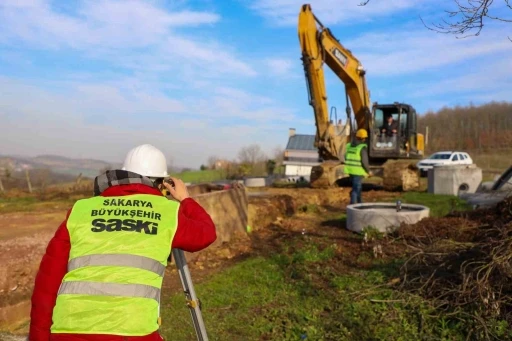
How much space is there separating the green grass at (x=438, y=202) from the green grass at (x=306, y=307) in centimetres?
524

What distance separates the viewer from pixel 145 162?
281 cm

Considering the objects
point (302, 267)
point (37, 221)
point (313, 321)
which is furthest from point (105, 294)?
point (37, 221)

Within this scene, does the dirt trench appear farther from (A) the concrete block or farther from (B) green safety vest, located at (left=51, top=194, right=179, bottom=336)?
(A) the concrete block

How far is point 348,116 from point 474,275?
12.7m

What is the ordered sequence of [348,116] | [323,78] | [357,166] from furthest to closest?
[348,116], [323,78], [357,166]

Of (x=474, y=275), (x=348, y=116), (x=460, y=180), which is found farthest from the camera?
(x=348, y=116)

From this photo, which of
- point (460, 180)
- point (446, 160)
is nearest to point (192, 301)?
point (460, 180)

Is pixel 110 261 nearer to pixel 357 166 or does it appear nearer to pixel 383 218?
pixel 383 218

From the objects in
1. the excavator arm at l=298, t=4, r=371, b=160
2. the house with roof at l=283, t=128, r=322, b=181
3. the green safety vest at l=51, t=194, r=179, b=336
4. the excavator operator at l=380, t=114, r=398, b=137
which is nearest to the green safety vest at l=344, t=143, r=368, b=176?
the excavator arm at l=298, t=4, r=371, b=160

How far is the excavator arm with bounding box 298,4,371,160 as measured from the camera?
15.3m

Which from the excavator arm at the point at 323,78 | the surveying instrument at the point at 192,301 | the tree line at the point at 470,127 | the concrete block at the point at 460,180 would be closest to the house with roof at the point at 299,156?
the excavator arm at the point at 323,78

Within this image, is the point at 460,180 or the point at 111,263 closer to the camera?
the point at 111,263

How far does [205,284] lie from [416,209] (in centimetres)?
497

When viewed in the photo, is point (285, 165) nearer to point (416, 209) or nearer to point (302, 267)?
point (416, 209)
